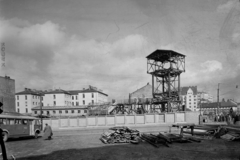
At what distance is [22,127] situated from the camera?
60.7 ft

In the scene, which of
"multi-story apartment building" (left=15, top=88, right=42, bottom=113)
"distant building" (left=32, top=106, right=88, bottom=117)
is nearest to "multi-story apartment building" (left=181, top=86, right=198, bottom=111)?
"distant building" (left=32, top=106, right=88, bottom=117)

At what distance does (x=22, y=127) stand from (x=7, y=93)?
2974 centimetres

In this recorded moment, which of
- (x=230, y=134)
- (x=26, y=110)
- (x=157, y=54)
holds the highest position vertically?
(x=157, y=54)

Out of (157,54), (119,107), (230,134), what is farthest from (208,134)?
(119,107)

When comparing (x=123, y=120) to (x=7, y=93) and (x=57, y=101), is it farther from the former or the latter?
(x=57, y=101)

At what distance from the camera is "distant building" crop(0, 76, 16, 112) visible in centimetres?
4178

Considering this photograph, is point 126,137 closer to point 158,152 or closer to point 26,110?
point 158,152

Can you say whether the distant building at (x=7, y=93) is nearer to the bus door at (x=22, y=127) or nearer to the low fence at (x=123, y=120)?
the low fence at (x=123, y=120)

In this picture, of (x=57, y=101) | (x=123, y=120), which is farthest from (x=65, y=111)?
(x=123, y=120)

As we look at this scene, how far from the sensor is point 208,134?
60.2ft

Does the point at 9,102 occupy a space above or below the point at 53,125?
above

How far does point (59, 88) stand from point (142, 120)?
62365mm

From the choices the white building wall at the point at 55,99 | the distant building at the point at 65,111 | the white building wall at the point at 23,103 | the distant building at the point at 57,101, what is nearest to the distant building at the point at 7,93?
the distant building at the point at 57,101

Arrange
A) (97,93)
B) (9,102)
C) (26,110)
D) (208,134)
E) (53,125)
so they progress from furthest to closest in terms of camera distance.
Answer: (97,93)
(26,110)
(9,102)
(53,125)
(208,134)
